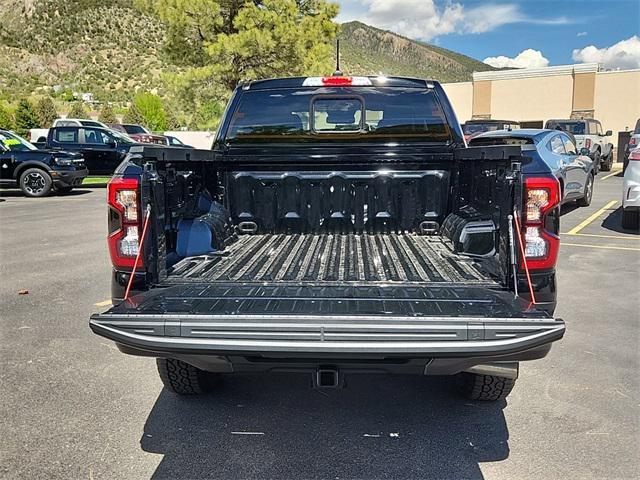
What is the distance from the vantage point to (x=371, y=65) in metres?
90.6

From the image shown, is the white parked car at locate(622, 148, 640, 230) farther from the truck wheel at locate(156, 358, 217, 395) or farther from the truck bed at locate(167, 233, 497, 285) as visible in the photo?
the truck wheel at locate(156, 358, 217, 395)

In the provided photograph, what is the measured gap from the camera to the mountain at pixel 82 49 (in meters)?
65.9

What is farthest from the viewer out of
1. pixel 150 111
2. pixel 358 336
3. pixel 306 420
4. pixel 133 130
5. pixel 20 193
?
pixel 150 111

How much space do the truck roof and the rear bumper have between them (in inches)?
102

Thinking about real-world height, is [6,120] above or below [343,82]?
above

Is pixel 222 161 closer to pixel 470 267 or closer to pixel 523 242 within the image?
pixel 470 267

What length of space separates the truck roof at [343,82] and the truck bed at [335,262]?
1.21 metres

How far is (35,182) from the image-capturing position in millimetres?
15203

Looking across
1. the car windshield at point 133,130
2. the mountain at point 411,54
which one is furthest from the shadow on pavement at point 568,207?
the mountain at point 411,54

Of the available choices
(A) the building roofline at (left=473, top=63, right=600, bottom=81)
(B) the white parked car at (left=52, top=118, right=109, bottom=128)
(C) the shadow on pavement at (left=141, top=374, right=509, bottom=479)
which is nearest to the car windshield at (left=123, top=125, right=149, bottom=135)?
(B) the white parked car at (left=52, top=118, right=109, bottom=128)

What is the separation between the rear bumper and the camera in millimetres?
2402

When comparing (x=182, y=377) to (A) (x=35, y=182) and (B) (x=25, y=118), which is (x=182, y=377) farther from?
(B) (x=25, y=118)

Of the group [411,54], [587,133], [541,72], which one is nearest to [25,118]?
[541,72]

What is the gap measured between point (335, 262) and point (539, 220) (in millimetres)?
1215
